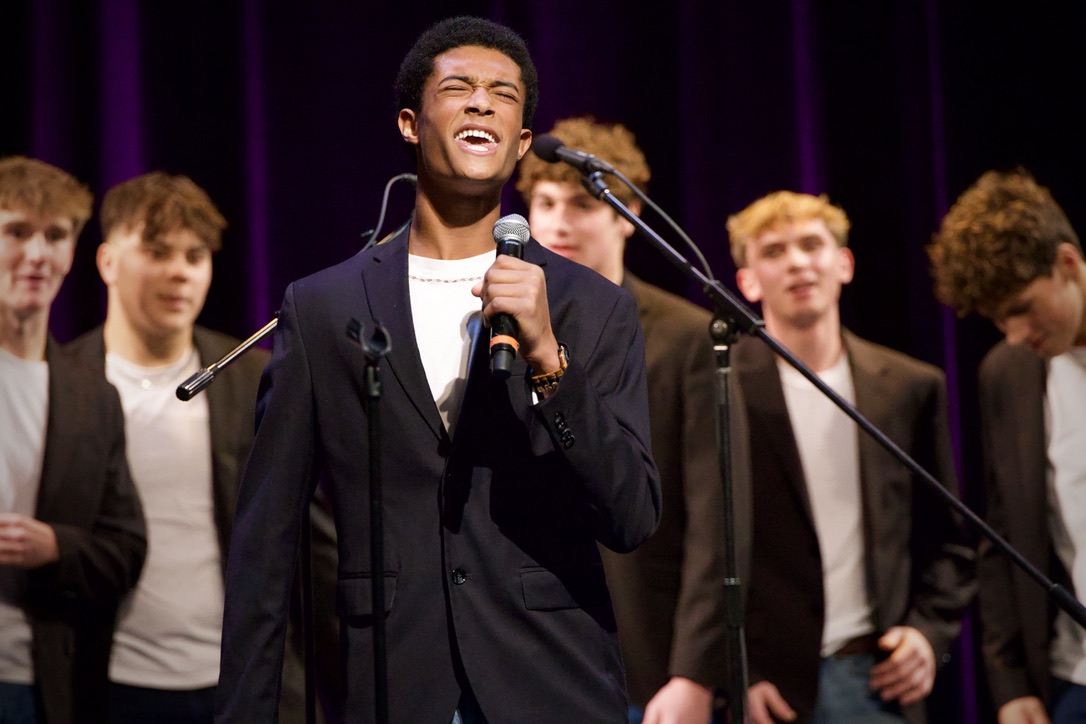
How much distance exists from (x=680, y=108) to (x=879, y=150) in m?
0.73

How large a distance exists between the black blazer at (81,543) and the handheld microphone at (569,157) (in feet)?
5.61

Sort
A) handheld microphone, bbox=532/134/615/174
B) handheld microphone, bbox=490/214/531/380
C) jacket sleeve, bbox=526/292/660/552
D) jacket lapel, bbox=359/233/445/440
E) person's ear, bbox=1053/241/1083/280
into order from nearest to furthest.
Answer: handheld microphone, bbox=490/214/531/380
jacket sleeve, bbox=526/292/660/552
jacket lapel, bbox=359/233/445/440
handheld microphone, bbox=532/134/615/174
person's ear, bbox=1053/241/1083/280

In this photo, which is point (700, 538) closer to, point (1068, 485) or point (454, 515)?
point (1068, 485)

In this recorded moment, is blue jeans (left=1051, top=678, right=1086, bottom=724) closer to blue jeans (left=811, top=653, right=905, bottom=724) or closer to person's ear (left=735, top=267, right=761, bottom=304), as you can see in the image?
Result: blue jeans (left=811, top=653, right=905, bottom=724)

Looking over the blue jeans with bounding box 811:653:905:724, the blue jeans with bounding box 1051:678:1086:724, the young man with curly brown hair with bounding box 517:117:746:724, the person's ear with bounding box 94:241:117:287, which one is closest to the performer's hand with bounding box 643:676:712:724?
the young man with curly brown hair with bounding box 517:117:746:724

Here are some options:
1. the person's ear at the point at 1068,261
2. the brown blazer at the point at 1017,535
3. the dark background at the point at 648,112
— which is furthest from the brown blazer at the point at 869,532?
the dark background at the point at 648,112

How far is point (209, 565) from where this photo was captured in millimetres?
3406

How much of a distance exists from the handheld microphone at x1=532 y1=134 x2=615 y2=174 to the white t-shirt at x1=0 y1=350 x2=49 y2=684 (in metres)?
1.83

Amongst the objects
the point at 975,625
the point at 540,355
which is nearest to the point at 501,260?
the point at 540,355

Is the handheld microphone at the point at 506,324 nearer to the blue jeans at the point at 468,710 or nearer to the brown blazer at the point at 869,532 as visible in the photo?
the blue jeans at the point at 468,710

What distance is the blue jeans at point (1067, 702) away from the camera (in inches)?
127

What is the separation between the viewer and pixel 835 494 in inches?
132

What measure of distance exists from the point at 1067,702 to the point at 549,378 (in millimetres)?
2326

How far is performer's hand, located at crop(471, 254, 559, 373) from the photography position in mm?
1553
